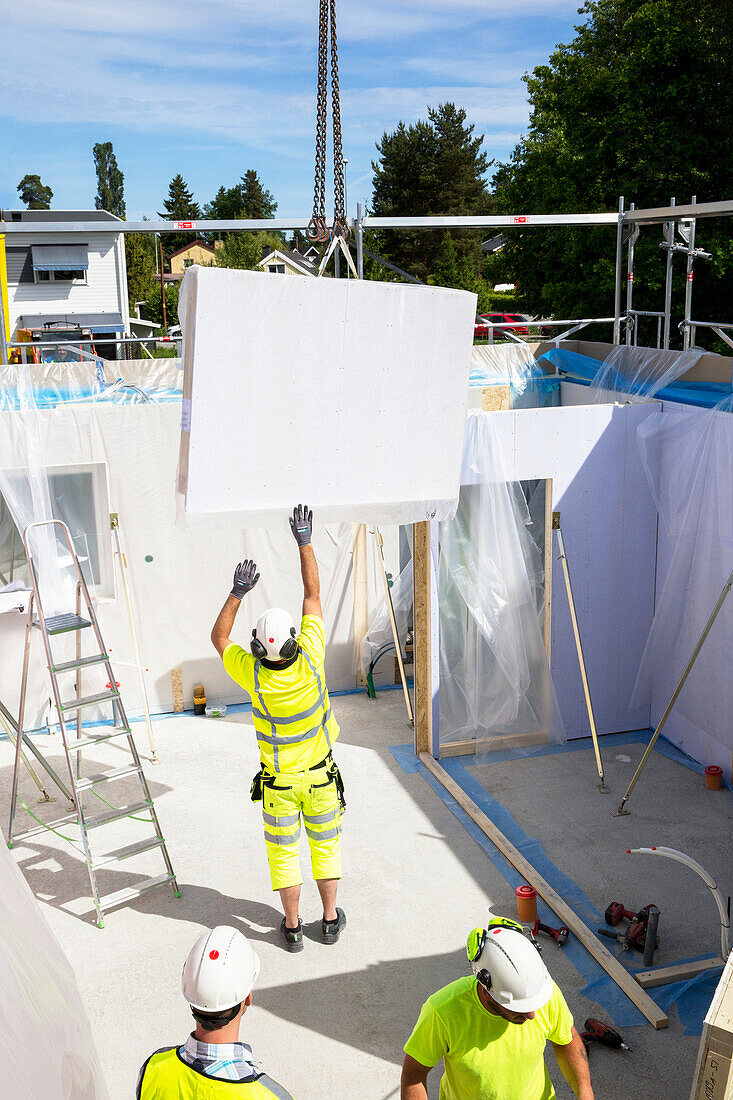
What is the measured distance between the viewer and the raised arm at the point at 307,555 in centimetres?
420

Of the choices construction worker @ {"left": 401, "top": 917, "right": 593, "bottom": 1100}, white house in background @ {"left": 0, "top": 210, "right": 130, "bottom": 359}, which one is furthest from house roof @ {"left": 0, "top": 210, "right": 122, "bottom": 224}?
construction worker @ {"left": 401, "top": 917, "right": 593, "bottom": 1100}

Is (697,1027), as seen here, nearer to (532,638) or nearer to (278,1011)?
(278,1011)

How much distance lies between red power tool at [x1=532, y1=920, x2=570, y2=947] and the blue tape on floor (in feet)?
0.11

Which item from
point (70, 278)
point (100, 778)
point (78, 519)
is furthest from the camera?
point (70, 278)

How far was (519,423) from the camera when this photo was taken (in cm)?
666

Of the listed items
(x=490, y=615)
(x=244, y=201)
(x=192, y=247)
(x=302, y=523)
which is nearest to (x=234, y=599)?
(x=302, y=523)

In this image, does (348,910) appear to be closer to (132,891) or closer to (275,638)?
(132,891)

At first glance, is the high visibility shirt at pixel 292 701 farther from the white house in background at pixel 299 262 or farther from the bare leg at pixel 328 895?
the white house in background at pixel 299 262

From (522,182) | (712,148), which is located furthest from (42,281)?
(712,148)

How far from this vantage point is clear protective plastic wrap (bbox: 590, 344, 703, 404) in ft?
23.3

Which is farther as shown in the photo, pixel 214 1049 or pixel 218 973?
pixel 218 973

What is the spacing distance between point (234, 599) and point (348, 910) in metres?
1.89

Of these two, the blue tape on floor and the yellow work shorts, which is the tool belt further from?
the blue tape on floor

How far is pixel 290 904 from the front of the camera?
15.7 feet
